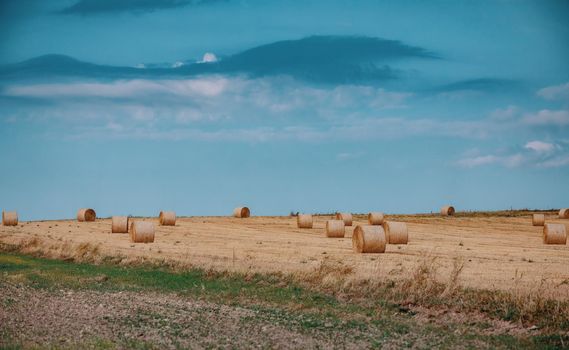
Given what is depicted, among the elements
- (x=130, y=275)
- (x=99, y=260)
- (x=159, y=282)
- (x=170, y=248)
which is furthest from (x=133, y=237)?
(x=159, y=282)

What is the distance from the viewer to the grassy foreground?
12.4 m

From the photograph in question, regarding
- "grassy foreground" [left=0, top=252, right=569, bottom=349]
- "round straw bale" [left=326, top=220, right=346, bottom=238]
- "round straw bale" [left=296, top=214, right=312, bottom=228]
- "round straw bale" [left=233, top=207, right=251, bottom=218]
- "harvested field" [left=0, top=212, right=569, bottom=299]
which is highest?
"round straw bale" [left=233, top=207, right=251, bottom=218]

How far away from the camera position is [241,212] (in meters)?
59.9

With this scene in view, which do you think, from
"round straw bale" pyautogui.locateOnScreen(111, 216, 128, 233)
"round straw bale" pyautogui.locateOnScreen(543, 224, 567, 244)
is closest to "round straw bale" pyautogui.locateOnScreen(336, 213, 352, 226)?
"round straw bale" pyautogui.locateOnScreen(111, 216, 128, 233)

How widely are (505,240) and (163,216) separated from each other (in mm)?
22988

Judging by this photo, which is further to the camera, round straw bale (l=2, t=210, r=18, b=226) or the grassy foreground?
round straw bale (l=2, t=210, r=18, b=226)

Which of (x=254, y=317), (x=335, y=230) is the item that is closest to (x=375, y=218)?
(x=335, y=230)

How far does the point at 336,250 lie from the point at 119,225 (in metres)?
16.9

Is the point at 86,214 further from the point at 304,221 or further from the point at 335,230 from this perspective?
the point at 335,230

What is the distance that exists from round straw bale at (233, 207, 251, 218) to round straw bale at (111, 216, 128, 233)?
727 inches

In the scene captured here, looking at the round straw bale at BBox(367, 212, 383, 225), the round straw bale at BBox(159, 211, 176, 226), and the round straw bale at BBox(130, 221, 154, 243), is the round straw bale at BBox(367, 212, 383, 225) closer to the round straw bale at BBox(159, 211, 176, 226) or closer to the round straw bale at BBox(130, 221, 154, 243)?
the round straw bale at BBox(159, 211, 176, 226)

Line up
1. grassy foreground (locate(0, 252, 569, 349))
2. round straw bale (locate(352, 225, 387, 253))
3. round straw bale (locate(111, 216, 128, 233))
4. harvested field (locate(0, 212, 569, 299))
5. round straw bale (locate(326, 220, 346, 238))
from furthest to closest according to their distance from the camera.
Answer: round straw bale (locate(111, 216, 128, 233)), round straw bale (locate(326, 220, 346, 238)), round straw bale (locate(352, 225, 387, 253)), harvested field (locate(0, 212, 569, 299)), grassy foreground (locate(0, 252, 569, 349))

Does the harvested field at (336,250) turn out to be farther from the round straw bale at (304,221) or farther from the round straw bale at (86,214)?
the round straw bale at (86,214)

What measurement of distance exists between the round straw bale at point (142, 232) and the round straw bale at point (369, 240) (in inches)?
439
